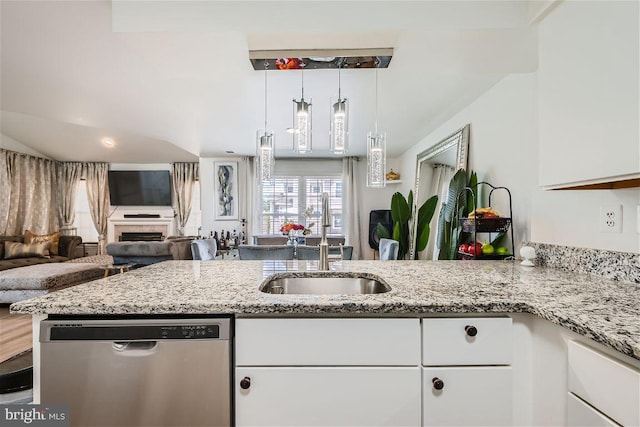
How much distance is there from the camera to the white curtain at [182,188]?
7.49 m

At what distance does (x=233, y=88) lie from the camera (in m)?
2.94

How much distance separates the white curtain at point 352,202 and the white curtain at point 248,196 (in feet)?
5.94

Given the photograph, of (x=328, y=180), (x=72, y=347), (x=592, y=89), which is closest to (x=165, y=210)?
(x=328, y=180)

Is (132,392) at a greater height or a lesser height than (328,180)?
lesser

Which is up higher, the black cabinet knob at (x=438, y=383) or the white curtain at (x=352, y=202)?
the white curtain at (x=352, y=202)

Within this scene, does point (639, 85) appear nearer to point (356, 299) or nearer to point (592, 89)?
point (592, 89)

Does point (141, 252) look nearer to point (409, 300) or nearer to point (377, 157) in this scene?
point (377, 157)

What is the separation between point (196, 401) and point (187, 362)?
12 centimetres

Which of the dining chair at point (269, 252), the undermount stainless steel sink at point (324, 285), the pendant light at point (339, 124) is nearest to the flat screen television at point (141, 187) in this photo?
the dining chair at point (269, 252)

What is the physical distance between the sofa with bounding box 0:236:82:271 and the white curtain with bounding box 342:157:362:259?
16.5 ft

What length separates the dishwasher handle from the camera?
0.98 meters

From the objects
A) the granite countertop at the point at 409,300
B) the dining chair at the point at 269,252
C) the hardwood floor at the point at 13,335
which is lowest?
the hardwood floor at the point at 13,335

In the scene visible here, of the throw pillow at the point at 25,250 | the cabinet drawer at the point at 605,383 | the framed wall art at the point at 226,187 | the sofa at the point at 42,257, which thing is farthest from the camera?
the framed wall art at the point at 226,187

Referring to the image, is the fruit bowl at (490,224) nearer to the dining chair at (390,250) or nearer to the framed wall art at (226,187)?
the dining chair at (390,250)
